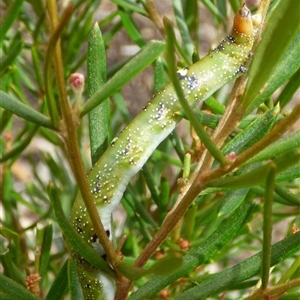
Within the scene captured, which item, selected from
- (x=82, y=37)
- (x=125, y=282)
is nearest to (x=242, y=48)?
(x=125, y=282)

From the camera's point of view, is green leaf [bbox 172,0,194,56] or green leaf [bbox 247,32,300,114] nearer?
green leaf [bbox 247,32,300,114]

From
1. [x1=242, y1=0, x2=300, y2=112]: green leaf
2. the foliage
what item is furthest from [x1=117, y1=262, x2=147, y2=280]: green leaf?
[x1=242, y1=0, x2=300, y2=112]: green leaf

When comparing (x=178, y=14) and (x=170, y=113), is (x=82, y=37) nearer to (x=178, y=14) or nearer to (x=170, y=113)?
(x=178, y=14)

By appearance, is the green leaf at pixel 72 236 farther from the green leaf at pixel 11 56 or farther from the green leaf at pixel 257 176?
the green leaf at pixel 11 56

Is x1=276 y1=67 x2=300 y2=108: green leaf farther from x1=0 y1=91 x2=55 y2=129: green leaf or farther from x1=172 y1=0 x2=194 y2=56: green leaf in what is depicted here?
x1=0 y1=91 x2=55 y2=129: green leaf

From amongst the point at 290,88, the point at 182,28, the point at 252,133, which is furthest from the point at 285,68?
the point at 182,28

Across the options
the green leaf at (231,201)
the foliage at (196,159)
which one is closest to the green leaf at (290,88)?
the foliage at (196,159)
